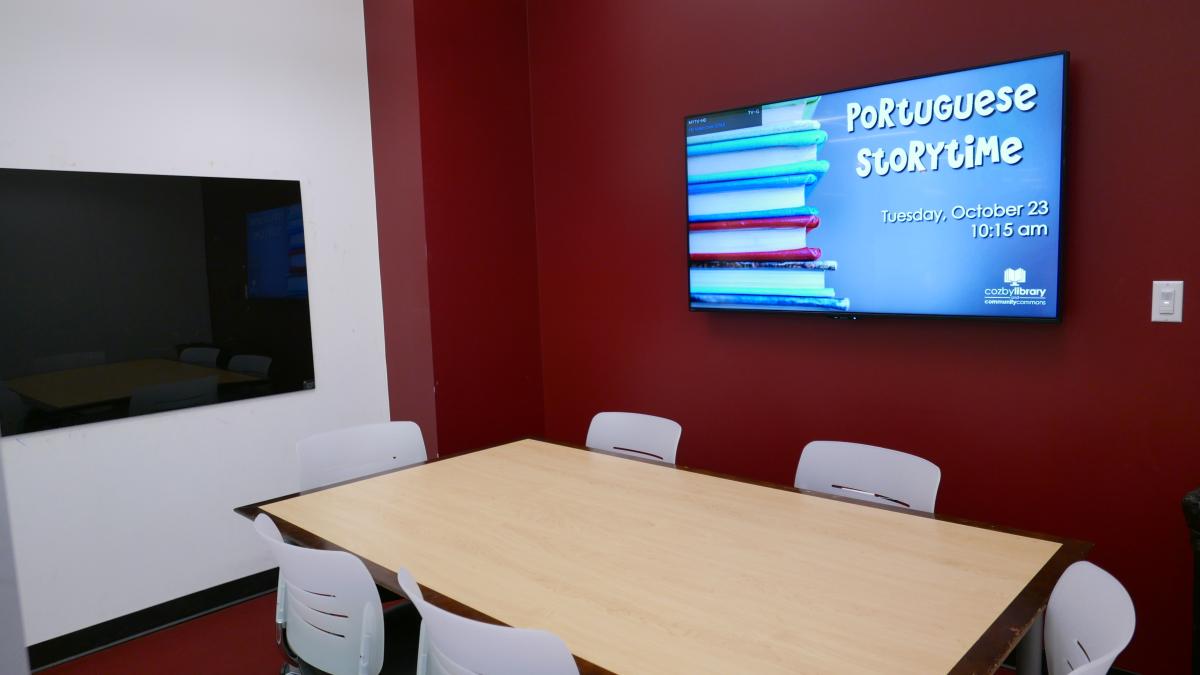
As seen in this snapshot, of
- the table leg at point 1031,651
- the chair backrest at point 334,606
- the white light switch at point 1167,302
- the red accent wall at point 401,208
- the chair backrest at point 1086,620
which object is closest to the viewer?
the chair backrest at point 1086,620

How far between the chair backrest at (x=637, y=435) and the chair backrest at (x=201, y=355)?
1.87 meters

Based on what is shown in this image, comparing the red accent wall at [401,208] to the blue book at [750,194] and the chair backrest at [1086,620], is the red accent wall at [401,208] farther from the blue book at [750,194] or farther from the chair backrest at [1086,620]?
the chair backrest at [1086,620]

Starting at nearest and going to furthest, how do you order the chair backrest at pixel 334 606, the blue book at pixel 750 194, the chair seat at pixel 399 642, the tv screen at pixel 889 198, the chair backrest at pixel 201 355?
the chair backrest at pixel 334 606 → the chair seat at pixel 399 642 → the tv screen at pixel 889 198 → the blue book at pixel 750 194 → the chair backrest at pixel 201 355

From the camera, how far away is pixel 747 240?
3.37 metres

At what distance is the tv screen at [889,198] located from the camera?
259 cm

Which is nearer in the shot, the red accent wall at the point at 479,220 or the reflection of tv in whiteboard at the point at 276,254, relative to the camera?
the reflection of tv in whiteboard at the point at 276,254

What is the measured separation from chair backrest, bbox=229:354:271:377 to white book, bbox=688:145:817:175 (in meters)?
2.28

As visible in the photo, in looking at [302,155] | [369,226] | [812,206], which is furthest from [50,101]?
[812,206]

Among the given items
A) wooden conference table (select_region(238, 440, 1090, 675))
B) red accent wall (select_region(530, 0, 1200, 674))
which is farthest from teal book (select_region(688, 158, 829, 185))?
wooden conference table (select_region(238, 440, 1090, 675))

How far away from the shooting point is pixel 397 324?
414 cm

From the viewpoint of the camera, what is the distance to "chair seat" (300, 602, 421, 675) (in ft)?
6.68

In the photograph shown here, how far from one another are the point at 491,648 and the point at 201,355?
2768 millimetres

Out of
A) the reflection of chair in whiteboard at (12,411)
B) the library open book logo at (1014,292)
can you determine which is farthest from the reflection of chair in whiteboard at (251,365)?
the library open book logo at (1014,292)

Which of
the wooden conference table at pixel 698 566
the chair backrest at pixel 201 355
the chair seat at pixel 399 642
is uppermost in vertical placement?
the chair backrest at pixel 201 355
